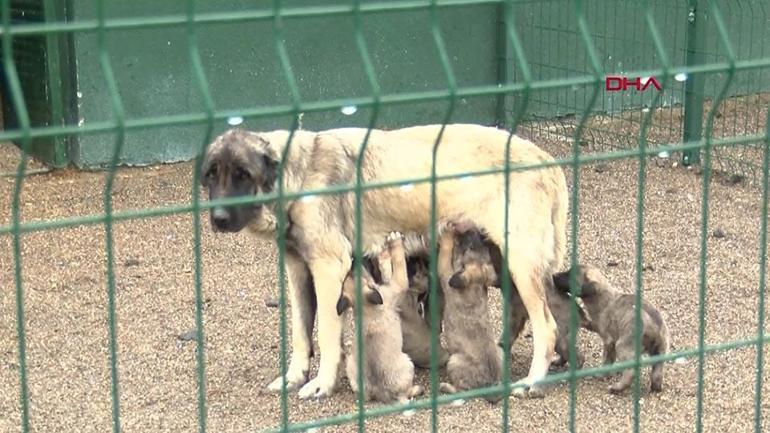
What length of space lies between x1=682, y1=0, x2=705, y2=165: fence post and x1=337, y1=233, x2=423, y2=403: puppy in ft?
16.2

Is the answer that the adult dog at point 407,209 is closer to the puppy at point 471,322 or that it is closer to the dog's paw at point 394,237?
the dog's paw at point 394,237

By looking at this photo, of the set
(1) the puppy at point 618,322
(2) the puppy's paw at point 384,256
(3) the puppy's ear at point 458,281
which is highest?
(2) the puppy's paw at point 384,256

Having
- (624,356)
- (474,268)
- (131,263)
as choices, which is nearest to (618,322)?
(624,356)

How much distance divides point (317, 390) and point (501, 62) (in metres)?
5.89

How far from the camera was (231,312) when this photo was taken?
24.9 feet

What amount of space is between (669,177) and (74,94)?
4.28m

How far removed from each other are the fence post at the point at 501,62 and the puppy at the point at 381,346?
226 inches

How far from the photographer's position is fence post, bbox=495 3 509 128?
11.7 metres

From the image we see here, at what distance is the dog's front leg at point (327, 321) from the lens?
6.32 m

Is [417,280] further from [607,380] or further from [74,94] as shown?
[74,94]

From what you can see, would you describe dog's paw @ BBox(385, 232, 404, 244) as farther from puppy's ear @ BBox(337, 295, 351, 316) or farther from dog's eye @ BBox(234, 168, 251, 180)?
dog's eye @ BBox(234, 168, 251, 180)

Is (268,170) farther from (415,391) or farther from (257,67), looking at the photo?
(257,67)

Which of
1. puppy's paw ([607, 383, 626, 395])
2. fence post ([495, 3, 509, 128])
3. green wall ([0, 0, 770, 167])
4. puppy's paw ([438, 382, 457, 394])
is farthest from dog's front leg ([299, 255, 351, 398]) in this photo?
fence post ([495, 3, 509, 128])

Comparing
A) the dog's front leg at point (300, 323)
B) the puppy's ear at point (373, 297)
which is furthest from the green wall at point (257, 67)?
the puppy's ear at point (373, 297)
